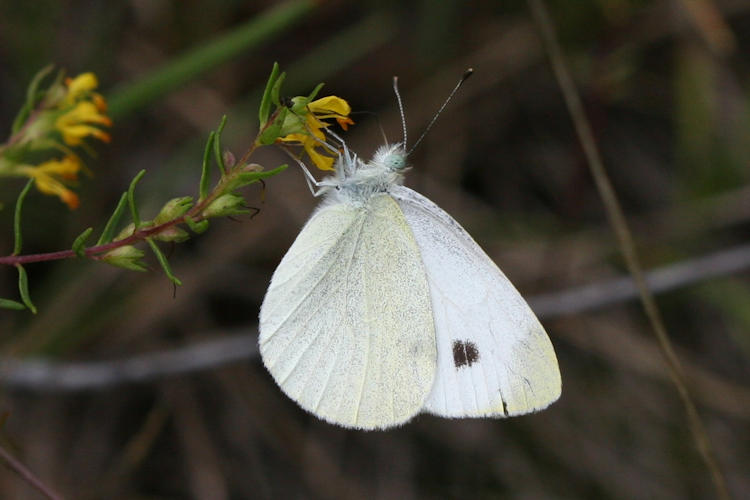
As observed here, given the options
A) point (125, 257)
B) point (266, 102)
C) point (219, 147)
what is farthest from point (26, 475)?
point (266, 102)

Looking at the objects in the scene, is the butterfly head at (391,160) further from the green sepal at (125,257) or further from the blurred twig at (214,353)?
the blurred twig at (214,353)

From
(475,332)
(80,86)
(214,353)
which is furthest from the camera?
(214,353)

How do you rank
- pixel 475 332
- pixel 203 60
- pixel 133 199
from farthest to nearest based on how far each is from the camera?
pixel 203 60
pixel 475 332
pixel 133 199

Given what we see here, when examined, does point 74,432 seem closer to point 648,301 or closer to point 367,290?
point 367,290

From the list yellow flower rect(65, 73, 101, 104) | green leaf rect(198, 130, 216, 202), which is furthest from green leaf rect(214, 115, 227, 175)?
yellow flower rect(65, 73, 101, 104)

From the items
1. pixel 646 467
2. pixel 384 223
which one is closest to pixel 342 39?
pixel 384 223

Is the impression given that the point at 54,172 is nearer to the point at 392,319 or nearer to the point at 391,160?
the point at 391,160
